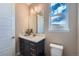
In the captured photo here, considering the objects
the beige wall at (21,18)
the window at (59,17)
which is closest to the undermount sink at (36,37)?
the beige wall at (21,18)

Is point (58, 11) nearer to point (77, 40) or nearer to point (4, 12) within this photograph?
point (77, 40)

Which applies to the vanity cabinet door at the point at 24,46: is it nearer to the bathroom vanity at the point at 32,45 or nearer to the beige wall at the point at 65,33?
the bathroom vanity at the point at 32,45

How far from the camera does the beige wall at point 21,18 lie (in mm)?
2232

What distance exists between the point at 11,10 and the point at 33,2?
1.33ft

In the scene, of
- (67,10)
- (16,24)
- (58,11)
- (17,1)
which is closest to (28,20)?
(16,24)

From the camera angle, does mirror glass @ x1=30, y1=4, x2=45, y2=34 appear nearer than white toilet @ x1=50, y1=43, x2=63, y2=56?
No

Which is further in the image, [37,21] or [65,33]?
[37,21]

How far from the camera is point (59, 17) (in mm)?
2252

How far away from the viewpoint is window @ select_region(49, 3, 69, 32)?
2.23m

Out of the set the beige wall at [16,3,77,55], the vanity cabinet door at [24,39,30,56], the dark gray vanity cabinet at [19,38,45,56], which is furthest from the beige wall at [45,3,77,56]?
the vanity cabinet door at [24,39,30,56]

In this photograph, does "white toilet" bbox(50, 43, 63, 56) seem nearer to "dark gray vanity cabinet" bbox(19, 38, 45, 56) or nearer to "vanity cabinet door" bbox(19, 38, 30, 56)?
"dark gray vanity cabinet" bbox(19, 38, 45, 56)

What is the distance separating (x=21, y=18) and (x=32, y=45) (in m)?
0.49

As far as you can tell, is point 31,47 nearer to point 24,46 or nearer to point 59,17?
point 24,46

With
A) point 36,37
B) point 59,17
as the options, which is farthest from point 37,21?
point 59,17
